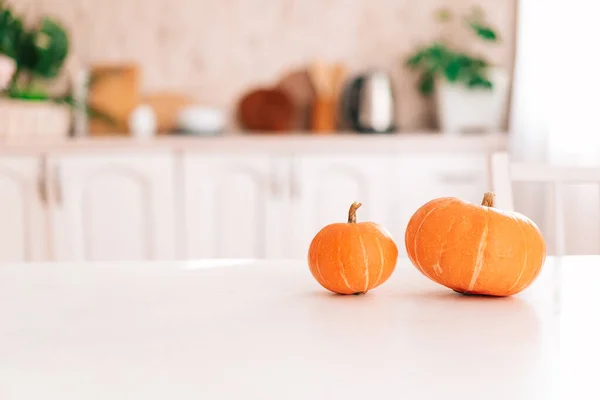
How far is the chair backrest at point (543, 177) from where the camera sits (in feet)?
3.92

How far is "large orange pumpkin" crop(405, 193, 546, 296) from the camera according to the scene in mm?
650

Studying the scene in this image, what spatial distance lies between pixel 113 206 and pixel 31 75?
910 mm

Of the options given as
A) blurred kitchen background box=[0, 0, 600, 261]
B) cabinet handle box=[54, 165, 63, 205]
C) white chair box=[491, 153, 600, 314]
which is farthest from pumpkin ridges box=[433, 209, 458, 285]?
cabinet handle box=[54, 165, 63, 205]

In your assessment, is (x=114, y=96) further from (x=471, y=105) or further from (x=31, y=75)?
(x=471, y=105)

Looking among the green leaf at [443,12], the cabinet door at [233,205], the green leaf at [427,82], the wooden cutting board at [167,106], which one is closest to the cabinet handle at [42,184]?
the cabinet door at [233,205]

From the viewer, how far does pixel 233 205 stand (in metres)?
2.48

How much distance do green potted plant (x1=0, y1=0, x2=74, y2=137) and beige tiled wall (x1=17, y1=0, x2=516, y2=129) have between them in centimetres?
13

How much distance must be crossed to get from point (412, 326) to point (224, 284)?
0.25m

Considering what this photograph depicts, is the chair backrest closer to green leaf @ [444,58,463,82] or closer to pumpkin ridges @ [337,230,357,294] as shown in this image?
pumpkin ridges @ [337,230,357,294]

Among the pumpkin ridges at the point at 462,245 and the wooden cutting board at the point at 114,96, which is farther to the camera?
the wooden cutting board at the point at 114,96

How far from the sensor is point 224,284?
76 cm

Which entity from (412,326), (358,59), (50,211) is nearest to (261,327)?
(412,326)

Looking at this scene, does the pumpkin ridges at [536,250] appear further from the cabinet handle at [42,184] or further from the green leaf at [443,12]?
the green leaf at [443,12]

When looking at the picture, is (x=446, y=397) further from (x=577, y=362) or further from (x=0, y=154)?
(x=0, y=154)
